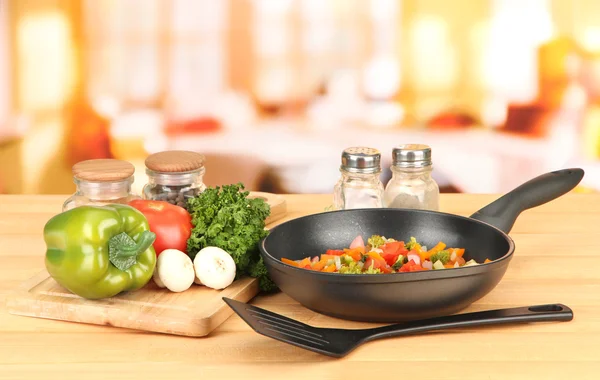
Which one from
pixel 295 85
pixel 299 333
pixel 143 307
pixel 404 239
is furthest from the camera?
pixel 295 85

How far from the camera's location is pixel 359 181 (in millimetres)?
1547

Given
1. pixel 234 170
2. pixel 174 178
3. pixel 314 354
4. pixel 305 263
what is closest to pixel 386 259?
pixel 305 263

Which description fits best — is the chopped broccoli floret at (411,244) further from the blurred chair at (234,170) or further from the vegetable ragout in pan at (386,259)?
the blurred chair at (234,170)

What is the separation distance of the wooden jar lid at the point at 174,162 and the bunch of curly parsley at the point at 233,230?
14 cm

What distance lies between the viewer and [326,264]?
4.23 feet

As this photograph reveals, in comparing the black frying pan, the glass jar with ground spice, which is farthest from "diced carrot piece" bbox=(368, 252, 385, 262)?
the glass jar with ground spice

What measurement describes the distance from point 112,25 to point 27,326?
223cm

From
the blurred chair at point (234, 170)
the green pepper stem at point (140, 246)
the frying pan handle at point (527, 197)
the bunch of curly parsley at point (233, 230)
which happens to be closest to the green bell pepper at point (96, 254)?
the green pepper stem at point (140, 246)

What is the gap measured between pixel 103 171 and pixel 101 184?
0.9 inches

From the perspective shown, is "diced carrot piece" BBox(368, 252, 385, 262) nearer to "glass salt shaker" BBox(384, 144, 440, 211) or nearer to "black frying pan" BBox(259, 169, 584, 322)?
"black frying pan" BBox(259, 169, 584, 322)

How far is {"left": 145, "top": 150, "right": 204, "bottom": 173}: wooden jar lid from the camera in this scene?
153cm

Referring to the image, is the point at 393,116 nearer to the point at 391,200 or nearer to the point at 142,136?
the point at 142,136

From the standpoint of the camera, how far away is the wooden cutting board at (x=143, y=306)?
46.2 inches

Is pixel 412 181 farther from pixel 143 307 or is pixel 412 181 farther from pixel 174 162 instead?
pixel 143 307
